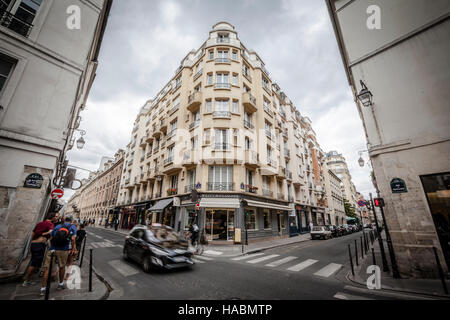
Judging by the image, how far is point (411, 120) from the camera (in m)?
6.58

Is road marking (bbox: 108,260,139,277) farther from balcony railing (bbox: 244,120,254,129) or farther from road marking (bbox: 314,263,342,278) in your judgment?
balcony railing (bbox: 244,120,254,129)

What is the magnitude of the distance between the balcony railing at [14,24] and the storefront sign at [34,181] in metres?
5.27

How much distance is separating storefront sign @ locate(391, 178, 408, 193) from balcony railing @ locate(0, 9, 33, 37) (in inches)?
570

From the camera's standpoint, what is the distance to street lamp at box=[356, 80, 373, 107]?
7242mm

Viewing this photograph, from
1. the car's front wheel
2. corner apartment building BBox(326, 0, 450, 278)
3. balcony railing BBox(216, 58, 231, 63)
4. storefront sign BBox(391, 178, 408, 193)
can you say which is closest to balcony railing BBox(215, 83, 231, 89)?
balcony railing BBox(216, 58, 231, 63)

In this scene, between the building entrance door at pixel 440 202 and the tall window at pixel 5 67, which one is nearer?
the building entrance door at pixel 440 202

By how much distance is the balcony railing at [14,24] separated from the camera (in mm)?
6191

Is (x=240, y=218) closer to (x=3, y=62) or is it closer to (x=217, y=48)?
(x=3, y=62)

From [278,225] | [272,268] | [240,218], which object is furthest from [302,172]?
[272,268]

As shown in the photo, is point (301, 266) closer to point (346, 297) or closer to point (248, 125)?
point (346, 297)

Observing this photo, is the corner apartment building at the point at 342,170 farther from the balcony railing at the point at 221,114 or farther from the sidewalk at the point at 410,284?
the sidewalk at the point at 410,284

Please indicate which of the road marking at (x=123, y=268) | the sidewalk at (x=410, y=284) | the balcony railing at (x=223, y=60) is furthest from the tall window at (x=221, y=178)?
the balcony railing at (x=223, y=60)

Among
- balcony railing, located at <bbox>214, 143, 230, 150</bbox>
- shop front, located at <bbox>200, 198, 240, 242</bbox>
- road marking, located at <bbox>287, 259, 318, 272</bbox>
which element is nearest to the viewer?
road marking, located at <bbox>287, 259, 318, 272</bbox>

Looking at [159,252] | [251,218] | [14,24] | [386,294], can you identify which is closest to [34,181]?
[159,252]
